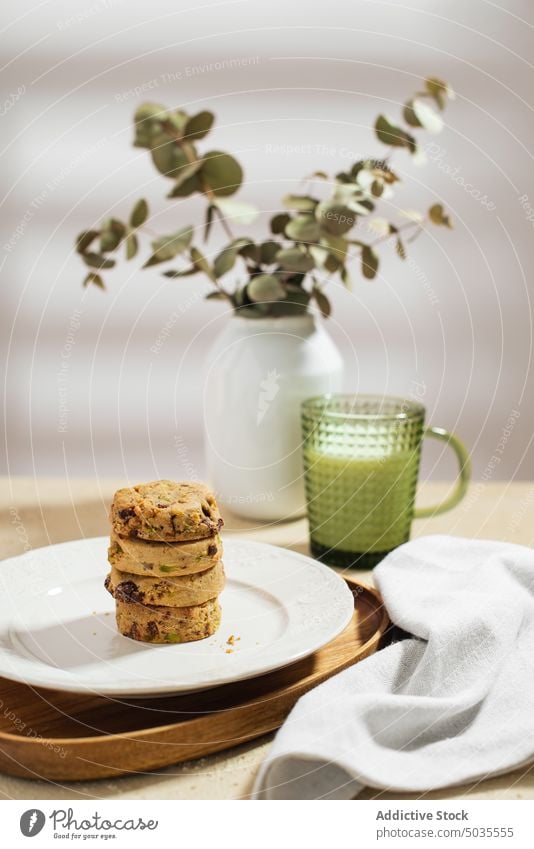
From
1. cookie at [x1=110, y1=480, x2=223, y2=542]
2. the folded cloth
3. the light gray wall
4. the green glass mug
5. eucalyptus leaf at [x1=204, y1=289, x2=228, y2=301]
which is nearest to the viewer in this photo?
the folded cloth

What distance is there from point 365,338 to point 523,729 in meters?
1.15

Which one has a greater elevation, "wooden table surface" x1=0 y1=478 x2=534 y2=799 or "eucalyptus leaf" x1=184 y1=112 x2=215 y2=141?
"eucalyptus leaf" x1=184 y1=112 x2=215 y2=141

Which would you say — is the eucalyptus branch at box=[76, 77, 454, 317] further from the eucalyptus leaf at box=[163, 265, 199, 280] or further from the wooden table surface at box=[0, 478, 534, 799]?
the wooden table surface at box=[0, 478, 534, 799]

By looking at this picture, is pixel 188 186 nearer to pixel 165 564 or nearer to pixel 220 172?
pixel 220 172

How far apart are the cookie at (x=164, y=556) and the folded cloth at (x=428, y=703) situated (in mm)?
117

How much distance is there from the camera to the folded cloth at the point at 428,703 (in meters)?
0.46

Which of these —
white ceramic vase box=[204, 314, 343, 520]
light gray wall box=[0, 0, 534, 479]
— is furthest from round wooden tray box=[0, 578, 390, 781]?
light gray wall box=[0, 0, 534, 479]

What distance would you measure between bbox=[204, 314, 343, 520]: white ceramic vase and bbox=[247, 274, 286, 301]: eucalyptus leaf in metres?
0.04

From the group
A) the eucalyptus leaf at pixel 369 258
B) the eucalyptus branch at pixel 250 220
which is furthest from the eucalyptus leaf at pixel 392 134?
the eucalyptus leaf at pixel 369 258

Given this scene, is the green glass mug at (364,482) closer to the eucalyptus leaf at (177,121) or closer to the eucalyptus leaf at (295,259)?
the eucalyptus leaf at (295,259)

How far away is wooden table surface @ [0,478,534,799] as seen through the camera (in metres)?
0.47

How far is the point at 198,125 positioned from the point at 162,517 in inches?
17.2

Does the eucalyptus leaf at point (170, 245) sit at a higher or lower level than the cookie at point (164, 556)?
higher

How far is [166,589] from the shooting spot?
1.94ft
